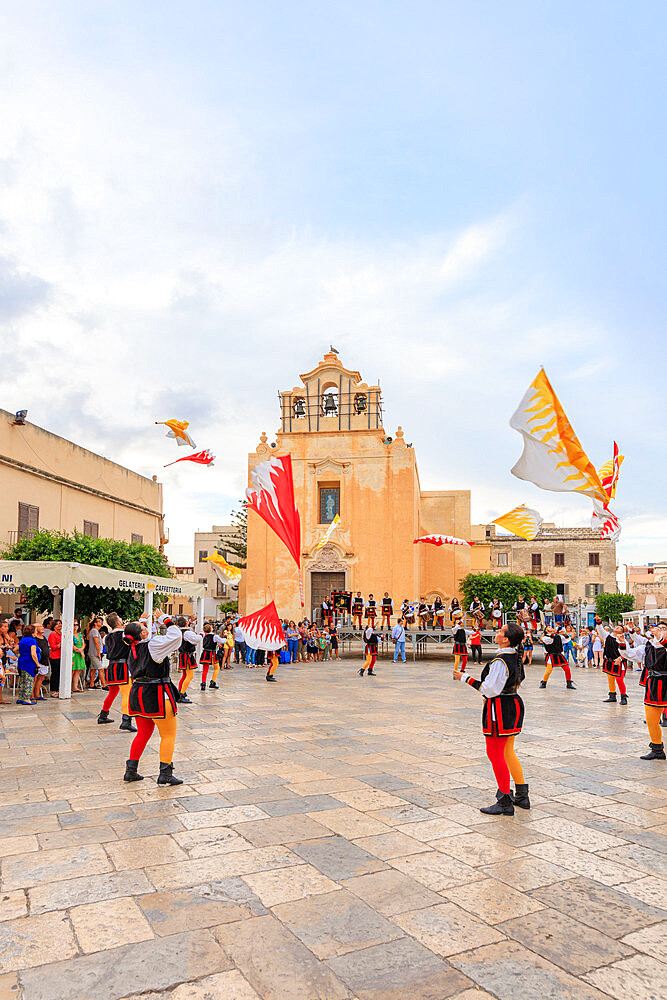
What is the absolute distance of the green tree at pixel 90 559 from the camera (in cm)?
1922

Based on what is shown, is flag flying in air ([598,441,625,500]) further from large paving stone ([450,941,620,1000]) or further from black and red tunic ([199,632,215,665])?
large paving stone ([450,941,620,1000])

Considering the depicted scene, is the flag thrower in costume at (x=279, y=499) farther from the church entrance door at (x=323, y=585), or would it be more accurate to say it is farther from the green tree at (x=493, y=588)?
the green tree at (x=493, y=588)

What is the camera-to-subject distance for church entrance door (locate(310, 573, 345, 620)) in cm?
3341

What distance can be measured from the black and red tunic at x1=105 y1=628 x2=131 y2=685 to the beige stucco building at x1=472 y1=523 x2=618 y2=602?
45345 millimetres

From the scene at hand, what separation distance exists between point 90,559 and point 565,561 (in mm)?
40819

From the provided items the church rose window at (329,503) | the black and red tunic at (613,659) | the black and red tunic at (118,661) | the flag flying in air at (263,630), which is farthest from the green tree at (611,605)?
the black and red tunic at (118,661)

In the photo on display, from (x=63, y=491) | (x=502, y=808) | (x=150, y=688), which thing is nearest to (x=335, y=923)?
(x=502, y=808)

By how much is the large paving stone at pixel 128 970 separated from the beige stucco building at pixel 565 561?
50.7 metres

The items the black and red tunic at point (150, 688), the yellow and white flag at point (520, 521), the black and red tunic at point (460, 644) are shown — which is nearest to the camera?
the black and red tunic at point (150, 688)

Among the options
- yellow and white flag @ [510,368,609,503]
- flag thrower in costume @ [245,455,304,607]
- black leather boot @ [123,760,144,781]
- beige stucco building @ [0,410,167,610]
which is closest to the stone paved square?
black leather boot @ [123,760,144,781]

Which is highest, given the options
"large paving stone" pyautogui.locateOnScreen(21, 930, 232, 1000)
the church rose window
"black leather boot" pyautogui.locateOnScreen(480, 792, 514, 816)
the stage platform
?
the church rose window

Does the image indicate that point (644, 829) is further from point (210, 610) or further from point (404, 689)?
point (210, 610)

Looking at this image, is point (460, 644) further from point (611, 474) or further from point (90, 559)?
point (90, 559)

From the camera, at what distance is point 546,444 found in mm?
12141
